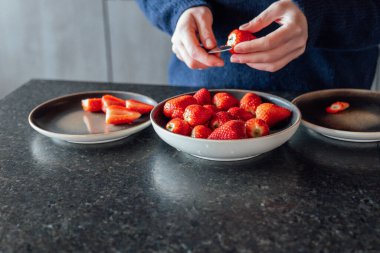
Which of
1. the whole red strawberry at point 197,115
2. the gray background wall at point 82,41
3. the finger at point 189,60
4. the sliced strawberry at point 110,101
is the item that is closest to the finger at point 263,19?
the finger at point 189,60

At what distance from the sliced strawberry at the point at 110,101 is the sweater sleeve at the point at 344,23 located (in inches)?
18.0

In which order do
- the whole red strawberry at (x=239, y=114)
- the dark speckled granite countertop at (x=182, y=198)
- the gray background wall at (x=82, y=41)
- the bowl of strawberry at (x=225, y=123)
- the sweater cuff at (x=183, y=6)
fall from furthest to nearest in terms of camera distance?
the gray background wall at (x=82, y=41), the sweater cuff at (x=183, y=6), the whole red strawberry at (x=239, y=114), the bowl of strawberry at (x=225, y=123), the dark speckled granite countertop at (x=182, y=198)

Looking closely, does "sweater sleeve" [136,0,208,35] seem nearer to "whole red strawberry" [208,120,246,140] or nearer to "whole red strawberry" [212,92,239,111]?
"whole red strawberry" [212,92,239,111]

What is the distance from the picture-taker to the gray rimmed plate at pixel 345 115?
88 centimetres

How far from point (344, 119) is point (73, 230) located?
1.99 feet

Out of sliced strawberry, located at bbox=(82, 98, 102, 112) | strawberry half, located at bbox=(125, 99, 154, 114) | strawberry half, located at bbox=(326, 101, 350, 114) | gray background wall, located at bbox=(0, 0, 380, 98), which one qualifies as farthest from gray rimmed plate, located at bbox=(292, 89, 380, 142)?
gray background wall, located at bbox=(0, 0, 380, 98)

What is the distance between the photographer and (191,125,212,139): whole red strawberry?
2.68 feet

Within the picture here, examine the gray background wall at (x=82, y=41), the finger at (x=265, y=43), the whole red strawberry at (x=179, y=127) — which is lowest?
the gray background wall at (x=82, y=41)

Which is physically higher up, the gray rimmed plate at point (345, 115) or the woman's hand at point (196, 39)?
the woman's hand at point (196, 39)

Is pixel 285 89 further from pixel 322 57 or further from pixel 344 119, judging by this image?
pixel 344 119

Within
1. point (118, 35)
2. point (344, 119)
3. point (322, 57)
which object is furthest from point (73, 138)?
point (118, 35)

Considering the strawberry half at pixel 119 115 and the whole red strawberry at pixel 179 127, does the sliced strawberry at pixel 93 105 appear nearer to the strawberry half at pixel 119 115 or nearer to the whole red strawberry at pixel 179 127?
the strawberry half at pixel 119 115

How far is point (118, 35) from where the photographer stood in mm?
2463

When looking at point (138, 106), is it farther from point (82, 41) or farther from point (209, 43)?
point (82, 41)
